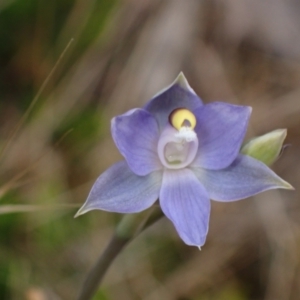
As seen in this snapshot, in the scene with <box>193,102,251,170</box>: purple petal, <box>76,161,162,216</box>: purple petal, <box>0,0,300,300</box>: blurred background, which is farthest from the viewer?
<box>0,0,300,300</box>: blurred background

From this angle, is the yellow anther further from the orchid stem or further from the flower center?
the orchid stem

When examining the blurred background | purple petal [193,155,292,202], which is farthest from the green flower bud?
the blurred background

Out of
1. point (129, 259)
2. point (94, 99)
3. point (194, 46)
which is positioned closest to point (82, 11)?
point (94, 99)

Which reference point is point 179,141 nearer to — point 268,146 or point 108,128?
point 268,146

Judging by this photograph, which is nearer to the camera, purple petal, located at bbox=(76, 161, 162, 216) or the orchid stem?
purple petal, located at bbox=(76, 161, 162, 216)

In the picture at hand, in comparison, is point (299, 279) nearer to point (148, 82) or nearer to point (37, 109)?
point (148, 82)

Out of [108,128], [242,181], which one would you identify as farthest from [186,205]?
[108,128]

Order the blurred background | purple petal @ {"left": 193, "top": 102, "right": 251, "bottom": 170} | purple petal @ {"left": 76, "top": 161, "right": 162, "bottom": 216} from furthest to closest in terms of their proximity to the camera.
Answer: the blurred background → purple petal @ {"left": 193, "top": 102, "right": 251, "bottom": 170} → purple petal @ {"left": 76, "top": 161, "right": 162, "bottom": 216}
